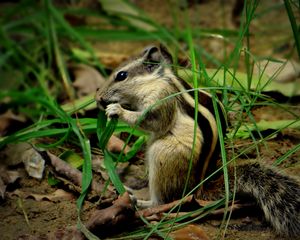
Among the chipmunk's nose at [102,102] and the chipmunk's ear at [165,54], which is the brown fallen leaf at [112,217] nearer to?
the chipmunk's nose at [102,102]

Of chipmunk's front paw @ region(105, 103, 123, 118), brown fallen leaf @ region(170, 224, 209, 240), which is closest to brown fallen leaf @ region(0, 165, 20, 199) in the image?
chipmunk's front paw @ region(105, 103, 123, 118)

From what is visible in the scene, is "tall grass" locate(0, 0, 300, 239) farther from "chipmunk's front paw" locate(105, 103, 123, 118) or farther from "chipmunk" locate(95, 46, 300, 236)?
"chipmunk" locate(95, 46, 300, 236)

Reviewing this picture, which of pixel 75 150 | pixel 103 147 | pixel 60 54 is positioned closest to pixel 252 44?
pixel 60 54

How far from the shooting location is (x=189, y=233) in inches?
141

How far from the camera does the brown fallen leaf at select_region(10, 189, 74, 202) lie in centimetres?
431

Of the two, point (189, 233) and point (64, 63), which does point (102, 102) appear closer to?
point (189, 233)

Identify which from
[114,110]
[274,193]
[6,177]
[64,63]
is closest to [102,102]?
[114,110]

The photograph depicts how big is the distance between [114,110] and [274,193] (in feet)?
4.23

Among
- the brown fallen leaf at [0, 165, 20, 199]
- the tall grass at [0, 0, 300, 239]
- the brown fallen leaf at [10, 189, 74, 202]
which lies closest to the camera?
the brown fallen leaf at [10, 189, 74, 202]

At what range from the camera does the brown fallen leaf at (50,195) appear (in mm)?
4312

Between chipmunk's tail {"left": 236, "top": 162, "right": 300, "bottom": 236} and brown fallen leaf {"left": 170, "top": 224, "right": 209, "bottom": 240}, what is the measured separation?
43cm

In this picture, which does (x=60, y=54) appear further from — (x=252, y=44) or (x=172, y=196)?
(x=172, y=196)

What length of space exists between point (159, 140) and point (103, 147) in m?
0.42

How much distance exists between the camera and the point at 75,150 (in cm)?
506
